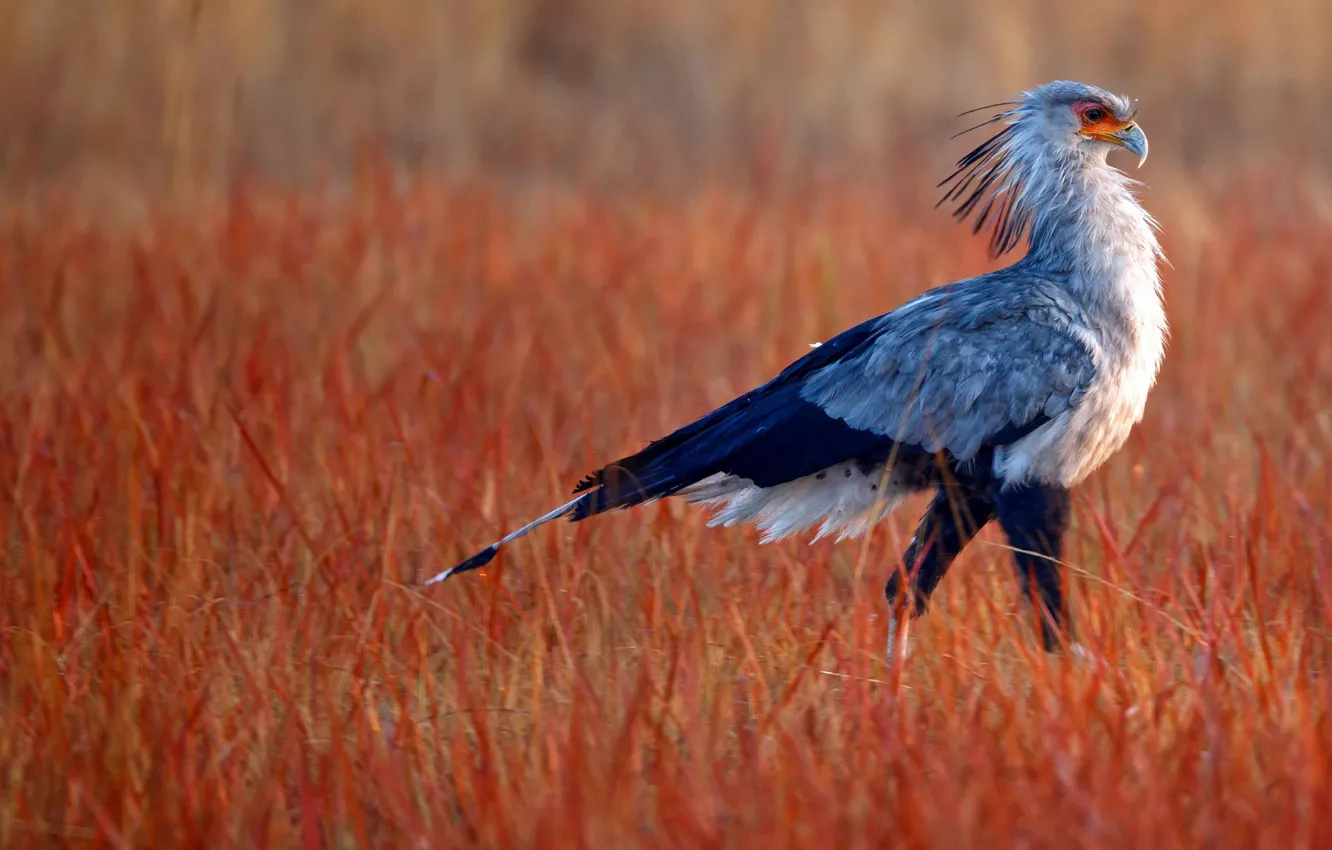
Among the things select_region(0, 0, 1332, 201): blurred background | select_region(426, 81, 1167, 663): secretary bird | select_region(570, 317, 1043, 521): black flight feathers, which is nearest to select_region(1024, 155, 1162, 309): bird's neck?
select_region(426, 81, 1167, 663): secretary bird

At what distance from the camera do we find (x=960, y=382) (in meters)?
3.39

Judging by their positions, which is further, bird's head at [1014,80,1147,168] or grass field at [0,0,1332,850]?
bird's head at [1014,80,1147,168]

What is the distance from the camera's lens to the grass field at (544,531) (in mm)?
2479

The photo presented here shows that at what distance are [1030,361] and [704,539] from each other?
3.45 feet

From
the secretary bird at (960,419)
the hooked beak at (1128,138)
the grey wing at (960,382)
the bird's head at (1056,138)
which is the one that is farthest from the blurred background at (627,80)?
the grey wing at (960,382)

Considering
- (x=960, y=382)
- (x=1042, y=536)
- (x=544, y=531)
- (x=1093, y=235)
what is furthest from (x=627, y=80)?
(x=1042, y=536)

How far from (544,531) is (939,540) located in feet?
3.58

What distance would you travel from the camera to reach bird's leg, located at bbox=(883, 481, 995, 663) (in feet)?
11.1

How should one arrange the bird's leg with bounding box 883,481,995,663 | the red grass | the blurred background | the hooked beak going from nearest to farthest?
the red grass < the bird's leg with bounding box 883,481,995,663 < the hooked beak < the blurred background

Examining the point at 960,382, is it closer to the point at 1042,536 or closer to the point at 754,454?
the point at 1042,536

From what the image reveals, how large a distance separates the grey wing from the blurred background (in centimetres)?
550

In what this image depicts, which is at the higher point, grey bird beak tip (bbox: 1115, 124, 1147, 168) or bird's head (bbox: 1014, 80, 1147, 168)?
bird's head (bbox: 1014, 80, 1147, 168)

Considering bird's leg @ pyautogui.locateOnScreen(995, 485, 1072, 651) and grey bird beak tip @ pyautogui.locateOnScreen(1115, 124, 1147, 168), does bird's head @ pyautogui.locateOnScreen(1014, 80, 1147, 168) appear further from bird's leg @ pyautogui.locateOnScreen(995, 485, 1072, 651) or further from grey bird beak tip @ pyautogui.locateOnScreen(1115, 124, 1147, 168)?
bird's leg @ pyautogui.locateOnScreen(995, 485, 1072, 651)

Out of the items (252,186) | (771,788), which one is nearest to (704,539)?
(771,788)
